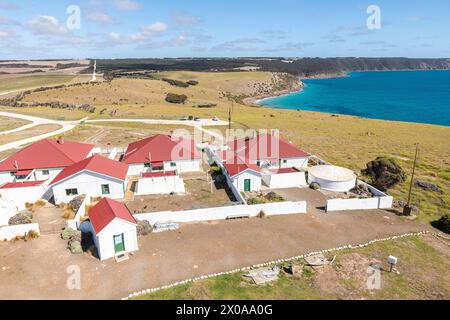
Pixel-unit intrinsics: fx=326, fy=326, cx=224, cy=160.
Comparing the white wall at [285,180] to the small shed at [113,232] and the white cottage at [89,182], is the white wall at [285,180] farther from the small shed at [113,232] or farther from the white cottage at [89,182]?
the small shed at [113,232]

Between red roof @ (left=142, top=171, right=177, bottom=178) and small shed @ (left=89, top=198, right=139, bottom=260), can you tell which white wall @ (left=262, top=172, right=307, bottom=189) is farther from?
small shed @ (left=89, top=198, right=139, bottom=260)

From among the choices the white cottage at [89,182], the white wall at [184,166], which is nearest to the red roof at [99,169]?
the white cottage at [89,182]

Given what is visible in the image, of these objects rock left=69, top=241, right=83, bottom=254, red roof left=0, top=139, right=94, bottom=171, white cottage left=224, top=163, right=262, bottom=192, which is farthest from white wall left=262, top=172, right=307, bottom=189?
red roof left=0, top=139, right=94, bottom=171

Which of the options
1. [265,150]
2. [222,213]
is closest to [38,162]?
[222,213]

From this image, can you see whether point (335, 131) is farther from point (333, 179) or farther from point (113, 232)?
point (113, 232)

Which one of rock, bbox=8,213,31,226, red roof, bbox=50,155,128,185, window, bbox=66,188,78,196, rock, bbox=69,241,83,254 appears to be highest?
red roof, bbox=50,155,128,185

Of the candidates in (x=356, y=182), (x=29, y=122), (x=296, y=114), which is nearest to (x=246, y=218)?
(x=356, y=182)

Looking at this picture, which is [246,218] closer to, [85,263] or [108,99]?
[85,263]
